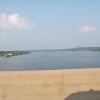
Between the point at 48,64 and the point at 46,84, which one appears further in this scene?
the point at 48,64

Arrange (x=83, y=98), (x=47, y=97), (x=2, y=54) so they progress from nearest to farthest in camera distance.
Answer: (x=83, y=98) < (x=47, y=97) < (x=2, y=54)

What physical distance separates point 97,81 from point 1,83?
1.88 metres

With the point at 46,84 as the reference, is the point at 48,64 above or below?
below

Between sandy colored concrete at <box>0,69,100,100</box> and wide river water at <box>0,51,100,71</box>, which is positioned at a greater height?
sandy colored concrete at <box>0,69,100,100</box>

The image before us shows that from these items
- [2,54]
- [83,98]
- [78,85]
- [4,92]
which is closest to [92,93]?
[83,98]

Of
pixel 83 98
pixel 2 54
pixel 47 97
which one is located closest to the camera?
pixel 83 98

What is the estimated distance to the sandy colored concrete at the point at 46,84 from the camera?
597cm

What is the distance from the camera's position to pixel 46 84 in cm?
607

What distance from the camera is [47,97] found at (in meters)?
5.98

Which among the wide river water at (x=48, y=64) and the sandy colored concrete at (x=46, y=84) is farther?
the wide river water at (x=48, y=64)

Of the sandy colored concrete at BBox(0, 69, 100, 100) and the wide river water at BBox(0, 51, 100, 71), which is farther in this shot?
the wide river water at BBox(0, 51, 100, 71)

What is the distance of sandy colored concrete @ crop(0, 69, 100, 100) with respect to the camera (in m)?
5.97

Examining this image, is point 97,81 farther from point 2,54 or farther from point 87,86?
point 2,54

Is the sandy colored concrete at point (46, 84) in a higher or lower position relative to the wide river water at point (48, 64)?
higher
